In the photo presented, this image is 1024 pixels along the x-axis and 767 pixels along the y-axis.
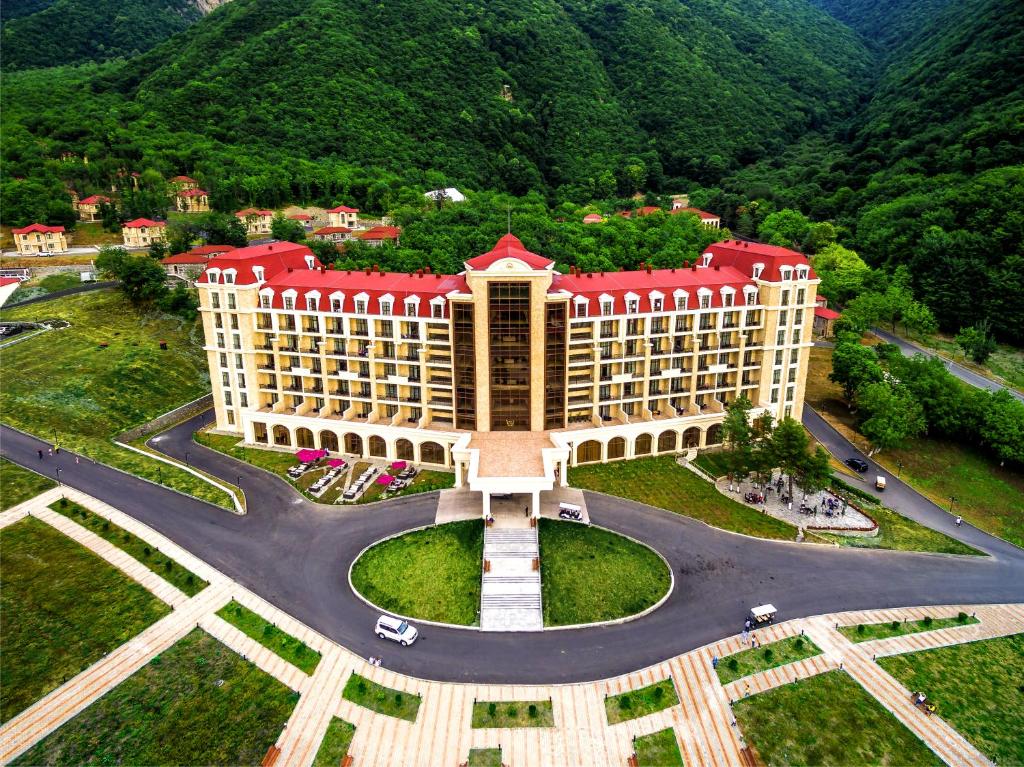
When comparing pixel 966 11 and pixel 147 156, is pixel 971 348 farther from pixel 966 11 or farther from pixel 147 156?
pixel 147 156

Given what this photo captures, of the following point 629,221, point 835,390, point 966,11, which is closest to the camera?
point 835,390

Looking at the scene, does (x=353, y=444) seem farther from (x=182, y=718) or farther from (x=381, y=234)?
(x=381, y=234)

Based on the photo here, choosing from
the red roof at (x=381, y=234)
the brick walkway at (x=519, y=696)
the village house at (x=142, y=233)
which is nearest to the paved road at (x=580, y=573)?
the brick walkway at (x=519, y=696)

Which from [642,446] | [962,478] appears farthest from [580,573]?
[962,478]

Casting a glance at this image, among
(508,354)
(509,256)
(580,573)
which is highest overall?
(509,256)

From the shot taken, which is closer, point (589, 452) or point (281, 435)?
point (589, 452)

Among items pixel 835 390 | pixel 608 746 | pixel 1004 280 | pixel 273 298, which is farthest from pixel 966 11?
pixel 608 746
